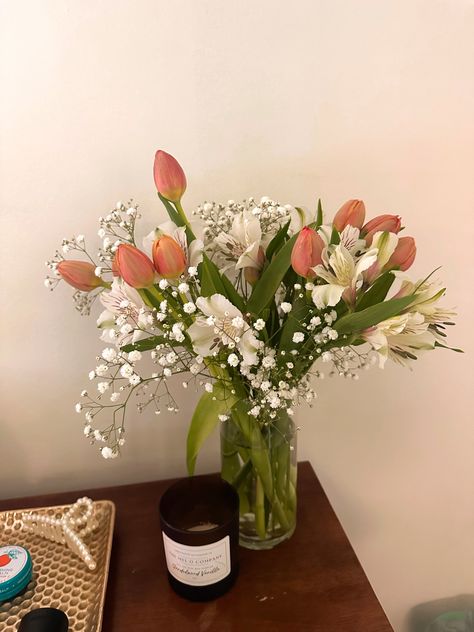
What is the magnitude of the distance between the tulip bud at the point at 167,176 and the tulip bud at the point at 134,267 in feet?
0.34

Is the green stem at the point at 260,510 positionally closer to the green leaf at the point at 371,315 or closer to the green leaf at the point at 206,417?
the green leaf at the point at 206,417

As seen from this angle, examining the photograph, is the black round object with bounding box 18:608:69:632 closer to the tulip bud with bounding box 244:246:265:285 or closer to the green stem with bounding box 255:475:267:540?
the green stem with bounding box 255:475:267:540

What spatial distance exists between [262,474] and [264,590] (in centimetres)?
15

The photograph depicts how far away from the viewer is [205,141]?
0.78 meters

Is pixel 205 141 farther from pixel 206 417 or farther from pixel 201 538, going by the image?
pixel 201 538

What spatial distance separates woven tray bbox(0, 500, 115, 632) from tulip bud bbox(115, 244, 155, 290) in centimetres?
41

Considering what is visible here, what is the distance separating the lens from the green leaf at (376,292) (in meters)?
0.58

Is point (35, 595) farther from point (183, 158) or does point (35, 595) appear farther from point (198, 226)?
point (183, 158)

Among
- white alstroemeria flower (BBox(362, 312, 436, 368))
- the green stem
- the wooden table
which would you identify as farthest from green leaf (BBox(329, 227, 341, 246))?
the wooden table

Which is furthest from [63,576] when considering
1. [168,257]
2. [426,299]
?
[426,299]

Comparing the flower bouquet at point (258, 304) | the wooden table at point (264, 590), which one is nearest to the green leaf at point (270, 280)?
the flower bouquet at point (258, 304)

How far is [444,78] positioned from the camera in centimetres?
81

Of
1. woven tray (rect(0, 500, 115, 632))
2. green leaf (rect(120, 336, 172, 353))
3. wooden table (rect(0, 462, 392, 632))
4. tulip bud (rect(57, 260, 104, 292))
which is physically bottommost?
wooden table (rect(0, 462, 392, 632))

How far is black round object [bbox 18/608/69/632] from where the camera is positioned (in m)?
0.59
